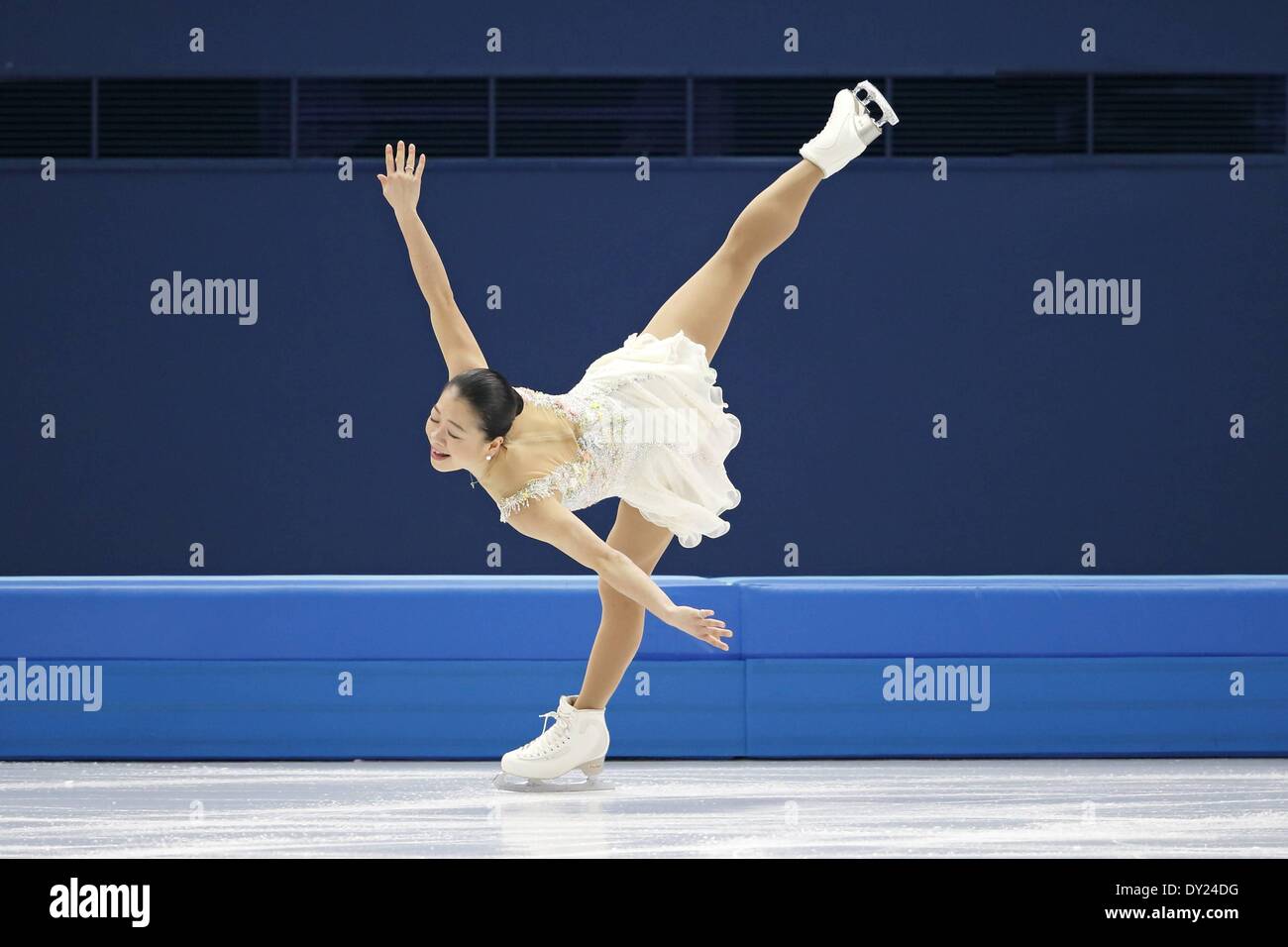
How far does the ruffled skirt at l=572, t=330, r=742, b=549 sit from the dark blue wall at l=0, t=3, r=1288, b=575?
2.96 meters

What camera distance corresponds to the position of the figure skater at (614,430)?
2.46m

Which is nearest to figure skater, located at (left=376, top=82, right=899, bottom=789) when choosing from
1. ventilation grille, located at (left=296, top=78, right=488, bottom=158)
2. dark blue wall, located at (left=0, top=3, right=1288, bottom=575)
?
dark blue wall, located at (left=0, top=3, right=1288, bottom=575)

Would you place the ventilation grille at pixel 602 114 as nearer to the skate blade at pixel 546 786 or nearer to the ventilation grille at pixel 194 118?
the ventilation grille at pixel 194 118

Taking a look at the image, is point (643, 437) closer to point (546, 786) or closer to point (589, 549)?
point (589, 549)

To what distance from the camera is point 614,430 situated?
8.68 ft

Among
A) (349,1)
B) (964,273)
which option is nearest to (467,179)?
(349,1)

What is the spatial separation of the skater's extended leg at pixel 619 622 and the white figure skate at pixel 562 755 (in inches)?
1.3

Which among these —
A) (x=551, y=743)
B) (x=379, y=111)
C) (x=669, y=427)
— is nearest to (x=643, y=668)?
(x=551, y=743)

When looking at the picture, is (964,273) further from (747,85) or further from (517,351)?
(517,351)

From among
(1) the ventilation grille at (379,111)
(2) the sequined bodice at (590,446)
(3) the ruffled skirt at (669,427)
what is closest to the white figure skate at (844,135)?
(3) the ruffled skirt at (669,427)

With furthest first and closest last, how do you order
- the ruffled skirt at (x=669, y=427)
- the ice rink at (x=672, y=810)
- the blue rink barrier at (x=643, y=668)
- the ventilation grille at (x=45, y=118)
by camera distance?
the ventilation grille at (x=45, y=118), the blue rink barrier at (x=643, y=668), the ruffled skirt at (x=669, y=427), the ice rink at (x=672, y=810)

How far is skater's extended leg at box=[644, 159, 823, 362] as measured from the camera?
110 inches

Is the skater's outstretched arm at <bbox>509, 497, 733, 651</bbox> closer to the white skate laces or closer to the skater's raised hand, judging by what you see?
the white skate laces

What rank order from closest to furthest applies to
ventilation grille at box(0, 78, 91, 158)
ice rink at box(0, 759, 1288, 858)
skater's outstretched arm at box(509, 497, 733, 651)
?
ice rink at box(0, 759, 1288, 858) < skater's outstretched arm at box(509, 497, 733, 651) < ventilation grille at box(0, 78, 91, 158)
